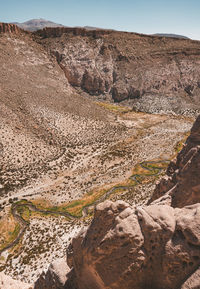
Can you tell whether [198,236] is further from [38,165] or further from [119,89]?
[119,89]

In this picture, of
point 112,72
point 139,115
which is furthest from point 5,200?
point 112,72

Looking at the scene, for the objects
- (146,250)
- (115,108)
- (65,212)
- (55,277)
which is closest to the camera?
(146,250)

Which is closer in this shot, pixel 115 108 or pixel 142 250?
pixel 142 250

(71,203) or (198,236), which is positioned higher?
(198,236)

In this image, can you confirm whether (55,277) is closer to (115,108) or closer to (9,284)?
(9,284)

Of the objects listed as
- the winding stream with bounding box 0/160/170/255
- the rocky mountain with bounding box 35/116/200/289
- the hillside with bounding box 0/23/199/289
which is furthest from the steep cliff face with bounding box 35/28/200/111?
the rocky mountain with bounding box 35/116/200/289

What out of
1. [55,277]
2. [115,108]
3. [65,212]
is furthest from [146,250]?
[115,108]
